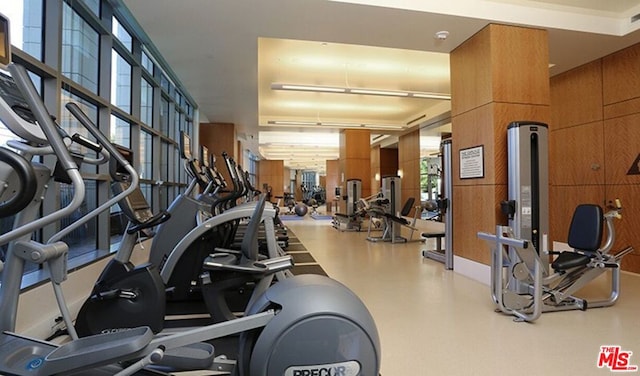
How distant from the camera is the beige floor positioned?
2.20 meters

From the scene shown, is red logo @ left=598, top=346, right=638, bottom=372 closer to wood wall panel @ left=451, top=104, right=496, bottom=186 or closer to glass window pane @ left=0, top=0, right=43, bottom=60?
wood wall panel @ left=451, top=104, right=496, bottom=186

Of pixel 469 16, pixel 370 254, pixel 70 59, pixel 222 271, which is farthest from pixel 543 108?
pixel 70 59

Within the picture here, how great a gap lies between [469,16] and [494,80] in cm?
80

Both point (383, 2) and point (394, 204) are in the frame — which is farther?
point (394, 204)

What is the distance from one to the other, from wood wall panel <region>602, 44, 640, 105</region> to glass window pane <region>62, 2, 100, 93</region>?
6.76 metres

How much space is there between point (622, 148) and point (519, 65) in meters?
2.16

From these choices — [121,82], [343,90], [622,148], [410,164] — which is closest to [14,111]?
[121,82]

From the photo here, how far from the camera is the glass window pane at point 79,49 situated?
3.29m

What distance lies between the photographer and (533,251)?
9.71ft

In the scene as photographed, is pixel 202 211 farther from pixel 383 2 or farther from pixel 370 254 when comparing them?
pixel 370 254

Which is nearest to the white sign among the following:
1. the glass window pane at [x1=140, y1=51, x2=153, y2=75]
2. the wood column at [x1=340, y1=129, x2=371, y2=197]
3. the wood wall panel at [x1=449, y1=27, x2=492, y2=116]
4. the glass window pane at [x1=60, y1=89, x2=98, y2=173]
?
the wood wall panel at [x1=449, y1=27, x2=492, y2=116]

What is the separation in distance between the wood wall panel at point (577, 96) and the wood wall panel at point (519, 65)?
1.66 m

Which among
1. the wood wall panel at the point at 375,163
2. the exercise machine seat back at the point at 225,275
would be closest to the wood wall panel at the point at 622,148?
the exercise machine seat back at the point at 225,275

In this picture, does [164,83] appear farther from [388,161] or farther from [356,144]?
[388,161]
